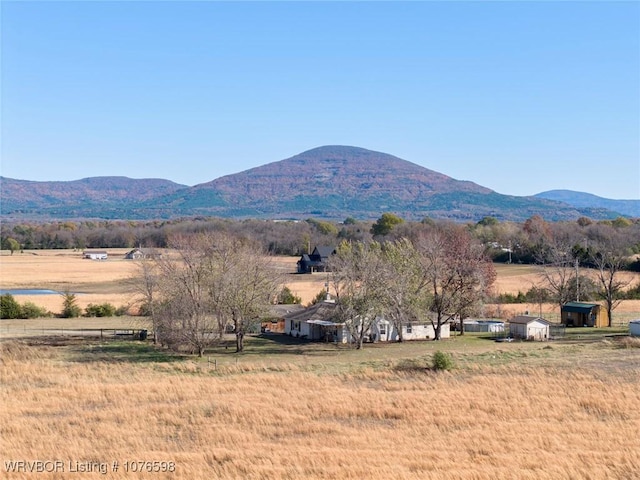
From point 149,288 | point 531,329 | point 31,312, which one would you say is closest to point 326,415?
point 149,288

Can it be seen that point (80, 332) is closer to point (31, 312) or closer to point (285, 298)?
point (31, 312)

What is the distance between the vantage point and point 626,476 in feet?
64.1

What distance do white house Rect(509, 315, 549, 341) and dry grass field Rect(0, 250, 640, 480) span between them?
4.01 metres

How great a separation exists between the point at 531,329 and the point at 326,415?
96.0 ft

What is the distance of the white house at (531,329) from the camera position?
53.1 metres

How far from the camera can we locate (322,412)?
1113 inches

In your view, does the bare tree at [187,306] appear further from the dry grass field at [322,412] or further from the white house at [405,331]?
the white house at [405,331]

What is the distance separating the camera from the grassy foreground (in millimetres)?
20641

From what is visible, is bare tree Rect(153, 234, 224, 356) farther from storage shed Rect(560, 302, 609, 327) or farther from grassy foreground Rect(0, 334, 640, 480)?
storage shed Rect(560, 302, 609, 327)

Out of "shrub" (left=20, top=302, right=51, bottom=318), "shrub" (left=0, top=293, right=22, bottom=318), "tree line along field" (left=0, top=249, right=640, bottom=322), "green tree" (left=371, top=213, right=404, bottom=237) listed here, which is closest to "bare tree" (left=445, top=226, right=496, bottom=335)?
"tree line along field" (left=0, top=249, right=640, bottom=322)

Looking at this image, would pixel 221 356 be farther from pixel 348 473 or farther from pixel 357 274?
pixel 348 473

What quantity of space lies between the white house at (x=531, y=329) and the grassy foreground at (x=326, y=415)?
7.85 meters

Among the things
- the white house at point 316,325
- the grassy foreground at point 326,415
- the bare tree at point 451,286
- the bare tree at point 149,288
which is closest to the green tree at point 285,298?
the white house at point 316,325

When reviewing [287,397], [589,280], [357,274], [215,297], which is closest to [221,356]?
[215,297]
